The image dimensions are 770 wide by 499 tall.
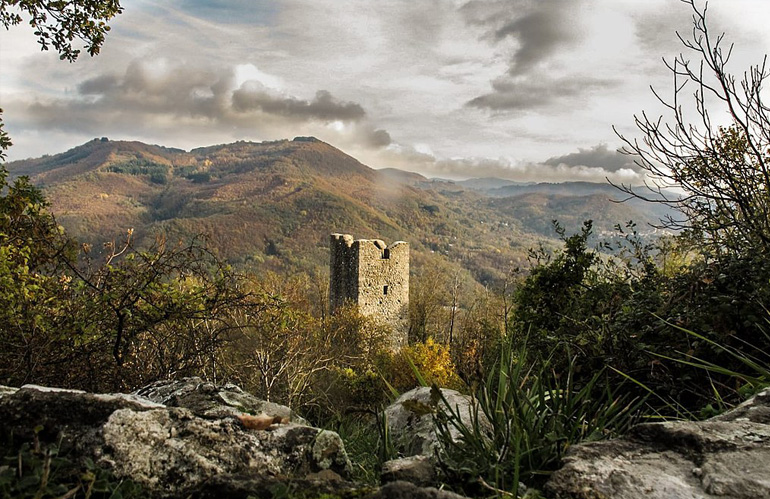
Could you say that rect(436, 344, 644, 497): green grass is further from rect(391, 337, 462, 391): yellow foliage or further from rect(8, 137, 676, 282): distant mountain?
rect(8, 137, 676, 282): distant mountain

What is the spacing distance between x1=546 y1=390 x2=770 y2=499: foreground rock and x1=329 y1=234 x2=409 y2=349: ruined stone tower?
20505 millimetres

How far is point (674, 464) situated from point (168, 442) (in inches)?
59.3

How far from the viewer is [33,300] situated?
4.05 m

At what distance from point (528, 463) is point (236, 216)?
376 ft

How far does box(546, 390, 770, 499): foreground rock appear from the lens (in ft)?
4.17

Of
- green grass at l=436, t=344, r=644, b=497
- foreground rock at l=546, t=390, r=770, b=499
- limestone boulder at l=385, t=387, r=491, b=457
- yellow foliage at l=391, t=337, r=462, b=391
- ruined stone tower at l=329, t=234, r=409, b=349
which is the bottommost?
yellow foliage at l=391, t=337, r=462, b=391

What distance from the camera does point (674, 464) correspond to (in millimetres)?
1410

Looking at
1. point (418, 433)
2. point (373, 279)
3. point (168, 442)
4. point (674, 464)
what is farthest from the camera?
point (373, 279)

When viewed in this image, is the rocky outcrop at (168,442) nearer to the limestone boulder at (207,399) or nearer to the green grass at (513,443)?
the limestone boulder at (207,399)

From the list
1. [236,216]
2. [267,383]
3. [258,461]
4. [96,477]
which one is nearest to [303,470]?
[258,461]

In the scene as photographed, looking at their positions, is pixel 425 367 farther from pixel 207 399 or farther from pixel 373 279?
pixel 207 399

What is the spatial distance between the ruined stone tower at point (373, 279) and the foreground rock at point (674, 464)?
2050 cm

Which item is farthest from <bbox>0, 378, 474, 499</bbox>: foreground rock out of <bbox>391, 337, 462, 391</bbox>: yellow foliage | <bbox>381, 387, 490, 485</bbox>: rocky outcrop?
<bbox>391, 337, 462, 391</bbox>: yellow foliage

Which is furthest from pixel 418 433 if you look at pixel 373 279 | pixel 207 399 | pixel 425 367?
pixel 373 279
